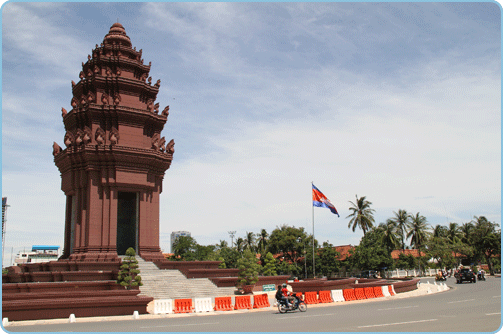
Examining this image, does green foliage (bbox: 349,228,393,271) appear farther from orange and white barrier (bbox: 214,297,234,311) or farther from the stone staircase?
orange and white barrier (bbox: 214,297,234,311)

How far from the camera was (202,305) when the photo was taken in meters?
22.8

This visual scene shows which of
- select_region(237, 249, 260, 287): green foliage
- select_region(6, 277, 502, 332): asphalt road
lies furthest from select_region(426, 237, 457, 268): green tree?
select_region(6, 277, 502, 332): asphalt road

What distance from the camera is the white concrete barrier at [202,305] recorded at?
22.7m

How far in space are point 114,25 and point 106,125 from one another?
36.8ft

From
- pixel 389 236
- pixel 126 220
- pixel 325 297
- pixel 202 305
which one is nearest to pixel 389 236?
pixel 389 236

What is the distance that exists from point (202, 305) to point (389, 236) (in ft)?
204

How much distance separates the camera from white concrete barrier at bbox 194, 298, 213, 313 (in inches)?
893

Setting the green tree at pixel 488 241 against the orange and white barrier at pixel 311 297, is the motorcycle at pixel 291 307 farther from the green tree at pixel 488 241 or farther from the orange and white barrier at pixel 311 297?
the green tree at pixel 488 241

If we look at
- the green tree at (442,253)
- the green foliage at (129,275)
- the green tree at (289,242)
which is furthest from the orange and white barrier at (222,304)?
the green tree at (442,253)

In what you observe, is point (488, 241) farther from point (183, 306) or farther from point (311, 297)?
point (183, 306)

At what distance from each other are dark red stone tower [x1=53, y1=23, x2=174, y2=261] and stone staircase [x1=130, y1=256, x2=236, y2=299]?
8.78ft

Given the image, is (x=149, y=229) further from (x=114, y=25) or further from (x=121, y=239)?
(x=114, y=25)

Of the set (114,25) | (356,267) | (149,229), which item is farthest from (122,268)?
(356,267)

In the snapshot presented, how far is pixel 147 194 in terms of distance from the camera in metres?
37.6
